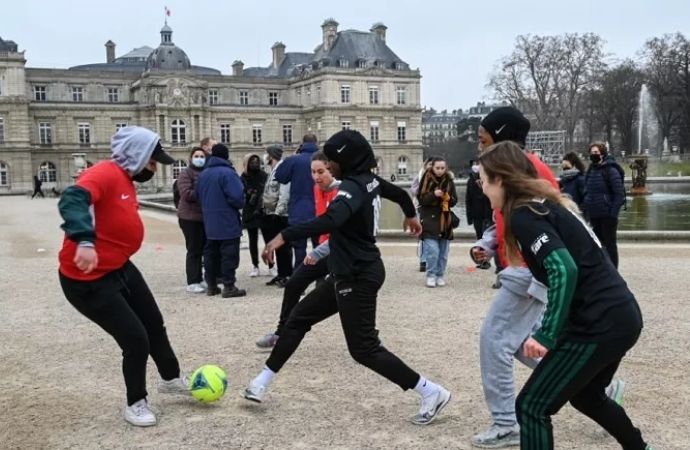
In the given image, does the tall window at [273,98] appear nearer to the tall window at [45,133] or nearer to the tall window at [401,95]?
the tall window at [401,95]

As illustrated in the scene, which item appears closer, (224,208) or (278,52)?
(224,208)

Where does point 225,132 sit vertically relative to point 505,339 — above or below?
above

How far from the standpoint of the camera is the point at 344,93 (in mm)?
79438

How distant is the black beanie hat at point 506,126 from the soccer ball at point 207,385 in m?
2.35

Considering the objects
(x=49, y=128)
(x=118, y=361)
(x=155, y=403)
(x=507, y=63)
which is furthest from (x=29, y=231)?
(x=49, y=128)

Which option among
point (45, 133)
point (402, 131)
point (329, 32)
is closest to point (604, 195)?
point (45, 133)

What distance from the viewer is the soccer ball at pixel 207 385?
493 cm

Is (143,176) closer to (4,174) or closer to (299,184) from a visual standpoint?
(299,184)

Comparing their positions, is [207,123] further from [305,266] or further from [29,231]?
[305,266]

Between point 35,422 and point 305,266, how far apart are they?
2.34 meters

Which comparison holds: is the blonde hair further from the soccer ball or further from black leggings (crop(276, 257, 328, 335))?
black leggings (crop(276, 257, 328, 335))

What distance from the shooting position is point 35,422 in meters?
4.74

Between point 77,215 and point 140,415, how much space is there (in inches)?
51.9

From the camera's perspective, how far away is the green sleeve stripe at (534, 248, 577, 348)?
310 centimetres
